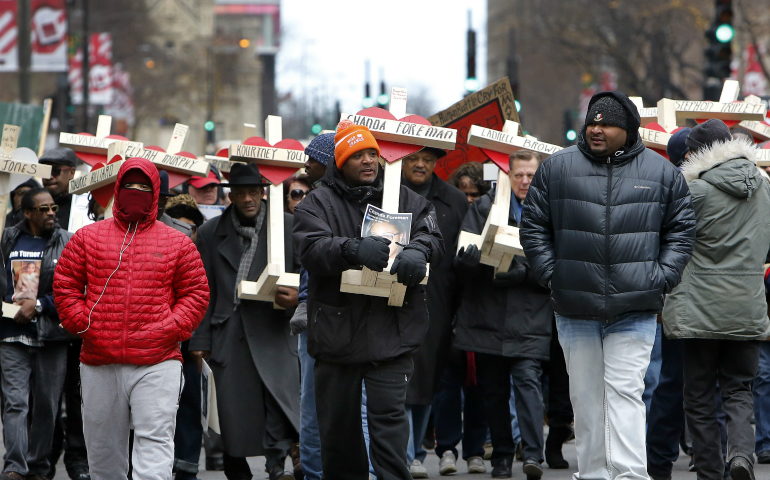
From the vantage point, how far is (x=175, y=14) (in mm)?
98062

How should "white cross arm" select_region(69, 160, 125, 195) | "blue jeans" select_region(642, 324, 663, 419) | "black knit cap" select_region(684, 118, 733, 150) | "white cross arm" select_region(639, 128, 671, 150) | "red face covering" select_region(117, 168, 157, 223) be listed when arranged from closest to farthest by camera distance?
"red face covering" select_region(117, 168, 157, 223) < "black knit cap" select_region(684, 118, 733, 150) < "white cross arm" select_region(69, 160, 125, 195) < "blue jeans" select_region(642, 324, 663, 419) < "white cross arm" select_region(639, 128, 671, 150)

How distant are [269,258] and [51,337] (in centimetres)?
164

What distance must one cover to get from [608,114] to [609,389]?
142cm

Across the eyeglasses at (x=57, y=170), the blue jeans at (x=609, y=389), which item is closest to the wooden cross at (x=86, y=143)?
the eyeglasses at (x=57, y=170)

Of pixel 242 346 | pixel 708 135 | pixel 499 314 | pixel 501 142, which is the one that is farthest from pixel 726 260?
pixel 242 346

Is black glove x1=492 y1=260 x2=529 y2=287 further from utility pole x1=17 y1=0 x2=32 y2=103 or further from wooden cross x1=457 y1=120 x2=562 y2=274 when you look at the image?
utility pole x1=17 y1=0 x2=32 y2=103

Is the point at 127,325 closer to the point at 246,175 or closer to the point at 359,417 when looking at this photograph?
the point at 359,417

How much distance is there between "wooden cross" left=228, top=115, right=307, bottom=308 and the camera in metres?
6.95

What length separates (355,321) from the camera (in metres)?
5.64

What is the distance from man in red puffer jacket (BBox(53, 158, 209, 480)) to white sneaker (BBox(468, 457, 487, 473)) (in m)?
2.86

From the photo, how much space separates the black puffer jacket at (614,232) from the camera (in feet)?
18.1

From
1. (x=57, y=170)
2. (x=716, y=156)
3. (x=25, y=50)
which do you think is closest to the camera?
(x=716, y=156)

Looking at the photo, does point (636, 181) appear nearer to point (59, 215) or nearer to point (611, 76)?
point (59, 215)

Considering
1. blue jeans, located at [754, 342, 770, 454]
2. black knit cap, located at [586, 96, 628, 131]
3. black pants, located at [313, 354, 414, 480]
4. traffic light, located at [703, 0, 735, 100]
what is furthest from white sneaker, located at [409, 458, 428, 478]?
traffic light, located at [703, 0, 735, 100]
